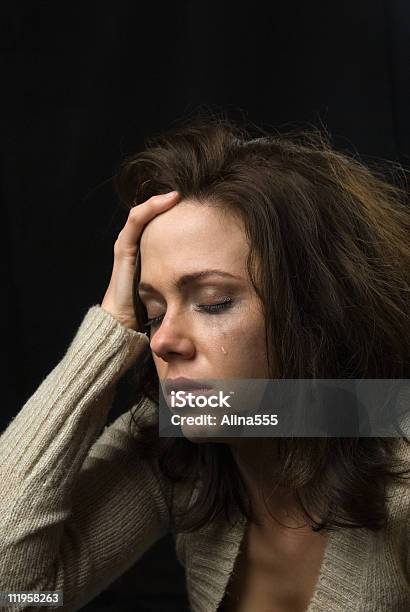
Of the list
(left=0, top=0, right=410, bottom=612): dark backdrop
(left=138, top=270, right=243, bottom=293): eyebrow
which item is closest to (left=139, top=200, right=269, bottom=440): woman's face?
(left=138, top=270, right=243, bottom=293): eyebrow

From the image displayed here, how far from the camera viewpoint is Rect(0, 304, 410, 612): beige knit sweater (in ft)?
3.91

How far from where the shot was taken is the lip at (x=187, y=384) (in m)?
1.16

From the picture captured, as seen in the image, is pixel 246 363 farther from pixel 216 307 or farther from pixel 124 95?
pixel 124 95

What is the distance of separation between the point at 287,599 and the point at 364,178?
482mm

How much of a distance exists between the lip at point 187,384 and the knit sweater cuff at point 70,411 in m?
0.08

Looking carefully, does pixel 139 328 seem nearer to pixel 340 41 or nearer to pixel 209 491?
pixel 209 491

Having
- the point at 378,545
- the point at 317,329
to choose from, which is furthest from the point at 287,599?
the point at 317,329

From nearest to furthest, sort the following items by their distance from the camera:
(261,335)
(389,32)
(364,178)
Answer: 1. (261,335)
2. (364,178)
3. (389,32)

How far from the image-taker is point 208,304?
115 centimetres

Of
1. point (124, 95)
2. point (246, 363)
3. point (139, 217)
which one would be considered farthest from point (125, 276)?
point (124, 95)

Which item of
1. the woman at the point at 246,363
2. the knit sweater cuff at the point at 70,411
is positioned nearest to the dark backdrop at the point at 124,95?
the woman at the point at 246,363

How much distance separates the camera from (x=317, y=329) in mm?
1192

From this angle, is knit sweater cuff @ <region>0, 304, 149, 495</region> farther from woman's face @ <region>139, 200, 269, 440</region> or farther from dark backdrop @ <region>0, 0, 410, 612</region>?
dark backdrop @ <region>0, 0, 410, 612</region>

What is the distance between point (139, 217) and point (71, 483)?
296 mm
